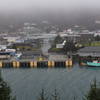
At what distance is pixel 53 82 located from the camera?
6965 mm

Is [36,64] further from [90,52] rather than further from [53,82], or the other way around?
[53,82]

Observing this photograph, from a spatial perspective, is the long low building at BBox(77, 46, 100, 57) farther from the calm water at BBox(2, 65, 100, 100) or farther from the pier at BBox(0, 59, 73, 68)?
the calm water at BBox(2, 65, 100, 100)

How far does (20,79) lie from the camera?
295 inches

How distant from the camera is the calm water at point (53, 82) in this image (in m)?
5.88

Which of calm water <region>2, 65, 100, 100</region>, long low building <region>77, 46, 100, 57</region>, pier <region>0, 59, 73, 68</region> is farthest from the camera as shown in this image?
long low building <region>77, 46, 100, 57</region>

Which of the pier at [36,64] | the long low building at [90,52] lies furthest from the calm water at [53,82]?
the long low building at [90,52]

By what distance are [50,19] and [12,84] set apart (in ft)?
100

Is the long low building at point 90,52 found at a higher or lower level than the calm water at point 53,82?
higher

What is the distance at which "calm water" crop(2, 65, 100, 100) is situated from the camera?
5883 millimetres

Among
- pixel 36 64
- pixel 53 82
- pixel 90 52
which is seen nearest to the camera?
pixel 53 82

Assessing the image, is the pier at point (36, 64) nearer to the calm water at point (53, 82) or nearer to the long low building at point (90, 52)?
the calm water at point (53, 82)

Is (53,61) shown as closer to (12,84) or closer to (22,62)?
(22,62)

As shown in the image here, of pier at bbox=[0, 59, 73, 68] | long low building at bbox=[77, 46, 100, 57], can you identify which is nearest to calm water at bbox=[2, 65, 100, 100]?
pier at bbox=[0, 59, 73, 68]

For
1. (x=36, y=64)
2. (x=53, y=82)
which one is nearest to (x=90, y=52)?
(x=36, y=64)
